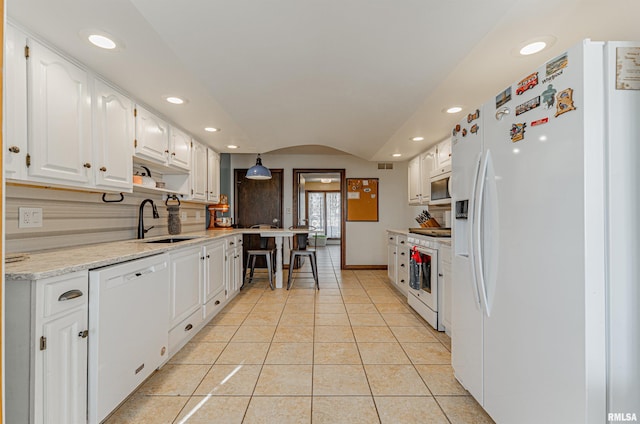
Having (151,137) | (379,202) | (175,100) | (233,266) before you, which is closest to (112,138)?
(151,137)

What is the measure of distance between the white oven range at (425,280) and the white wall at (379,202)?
2.50 metres

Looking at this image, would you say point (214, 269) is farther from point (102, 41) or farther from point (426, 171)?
point (426, 171)

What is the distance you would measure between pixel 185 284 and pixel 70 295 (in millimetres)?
1183

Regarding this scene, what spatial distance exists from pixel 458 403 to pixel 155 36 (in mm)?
2774

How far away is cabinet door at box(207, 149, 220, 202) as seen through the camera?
4250mm

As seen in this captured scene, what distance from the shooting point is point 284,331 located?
2.82 meters

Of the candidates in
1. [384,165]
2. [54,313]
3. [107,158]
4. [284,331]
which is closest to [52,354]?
[54,313]

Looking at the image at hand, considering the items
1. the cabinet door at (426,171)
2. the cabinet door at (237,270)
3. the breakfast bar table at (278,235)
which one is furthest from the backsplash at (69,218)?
the cabinet door at (426,171)

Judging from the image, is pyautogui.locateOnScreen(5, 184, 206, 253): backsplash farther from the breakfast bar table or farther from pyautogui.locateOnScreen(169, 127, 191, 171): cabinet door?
the breakfast bar table

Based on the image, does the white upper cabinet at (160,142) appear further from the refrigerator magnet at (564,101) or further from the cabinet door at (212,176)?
the refrigerator magnet at (564,101)

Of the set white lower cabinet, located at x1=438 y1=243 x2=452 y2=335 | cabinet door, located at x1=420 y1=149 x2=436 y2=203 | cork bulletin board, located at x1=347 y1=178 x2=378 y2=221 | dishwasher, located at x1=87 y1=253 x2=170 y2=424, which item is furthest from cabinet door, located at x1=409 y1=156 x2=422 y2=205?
dishwasher, located at x1=87 y1=253 x2=170 y2=424

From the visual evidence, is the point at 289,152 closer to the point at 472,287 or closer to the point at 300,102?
the point at 300,102

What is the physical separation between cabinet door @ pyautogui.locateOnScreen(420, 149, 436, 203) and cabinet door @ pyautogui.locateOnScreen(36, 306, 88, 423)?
13.7ft

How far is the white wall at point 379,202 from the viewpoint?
5.98m
